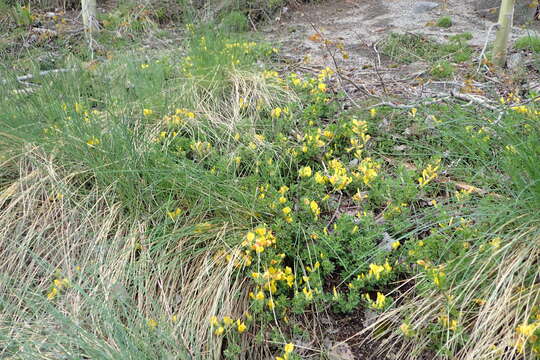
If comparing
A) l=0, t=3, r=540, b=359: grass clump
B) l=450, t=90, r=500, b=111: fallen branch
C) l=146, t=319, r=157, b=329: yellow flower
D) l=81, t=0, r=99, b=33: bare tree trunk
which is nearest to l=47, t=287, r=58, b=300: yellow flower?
l=0, t=3, r=540, b=359: grass clump

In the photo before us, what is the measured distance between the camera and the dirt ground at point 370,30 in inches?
163

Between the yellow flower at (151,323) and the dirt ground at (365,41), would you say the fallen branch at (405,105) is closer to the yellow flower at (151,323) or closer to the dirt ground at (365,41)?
the dirt ground at (365,41)

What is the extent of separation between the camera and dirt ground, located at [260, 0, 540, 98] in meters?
4.15

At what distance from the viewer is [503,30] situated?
3.76m

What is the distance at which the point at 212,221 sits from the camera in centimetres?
230

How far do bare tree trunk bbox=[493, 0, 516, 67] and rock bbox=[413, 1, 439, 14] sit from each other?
254cm

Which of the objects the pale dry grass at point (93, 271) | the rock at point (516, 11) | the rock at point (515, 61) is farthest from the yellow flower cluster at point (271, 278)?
the rock at point (516, 11)

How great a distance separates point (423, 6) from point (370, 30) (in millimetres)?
1168

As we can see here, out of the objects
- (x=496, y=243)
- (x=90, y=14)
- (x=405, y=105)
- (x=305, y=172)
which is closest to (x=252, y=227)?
(x=305, y=172)

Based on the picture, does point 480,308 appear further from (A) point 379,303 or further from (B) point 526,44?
(B) point 526,44

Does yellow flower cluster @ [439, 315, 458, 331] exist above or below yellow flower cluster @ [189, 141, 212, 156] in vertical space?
below

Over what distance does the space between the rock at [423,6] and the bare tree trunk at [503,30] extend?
254cm

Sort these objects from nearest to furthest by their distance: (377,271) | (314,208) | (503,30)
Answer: (377,271) < (314,208) < (503,30)

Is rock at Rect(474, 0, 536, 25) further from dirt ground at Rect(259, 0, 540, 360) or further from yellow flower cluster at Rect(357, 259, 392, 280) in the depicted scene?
yellow flower cluster at Rect(357, 259, 392, 280)
